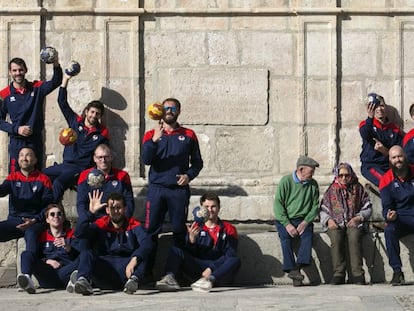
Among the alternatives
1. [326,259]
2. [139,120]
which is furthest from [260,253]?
[139,120]

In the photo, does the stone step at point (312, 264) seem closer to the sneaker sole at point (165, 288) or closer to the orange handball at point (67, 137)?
the sneaker sole at point (165, 288)

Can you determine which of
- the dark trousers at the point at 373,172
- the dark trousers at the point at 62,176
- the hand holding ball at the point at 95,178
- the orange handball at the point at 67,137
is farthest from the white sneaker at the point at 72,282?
the dark trousers at the point at 373,172

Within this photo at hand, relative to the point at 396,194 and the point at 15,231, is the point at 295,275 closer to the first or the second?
the point at 396,194

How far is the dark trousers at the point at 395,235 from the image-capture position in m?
16.2

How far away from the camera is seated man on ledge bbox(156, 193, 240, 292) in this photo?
1593 centimetres

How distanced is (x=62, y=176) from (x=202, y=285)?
2361 millimetres

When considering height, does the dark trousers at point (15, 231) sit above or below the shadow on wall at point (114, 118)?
below

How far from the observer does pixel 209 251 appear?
16094 mm

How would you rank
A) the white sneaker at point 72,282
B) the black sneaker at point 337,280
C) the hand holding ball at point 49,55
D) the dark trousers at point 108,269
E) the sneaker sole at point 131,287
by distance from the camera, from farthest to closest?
the hand holding ball at point 49,55 → the black sneaker at point 337,280 → the dark trousers at point 108,269 → the white sneaker at point 72,282 → the sneaker sole at point 131,287

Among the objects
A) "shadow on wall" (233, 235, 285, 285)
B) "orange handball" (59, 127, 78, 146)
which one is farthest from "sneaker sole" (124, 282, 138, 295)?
"orange handball" (59, 127, 78, 146)

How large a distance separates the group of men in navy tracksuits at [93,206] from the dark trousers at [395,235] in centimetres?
164

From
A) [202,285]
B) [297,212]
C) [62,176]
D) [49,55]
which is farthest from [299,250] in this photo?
[49,55]

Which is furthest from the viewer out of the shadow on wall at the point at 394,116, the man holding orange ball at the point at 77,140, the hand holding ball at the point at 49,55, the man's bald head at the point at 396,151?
the shadow on wall at the point at 394,116

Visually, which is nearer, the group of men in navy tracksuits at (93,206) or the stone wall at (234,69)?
the group of men in navy tracksuits at (93,206)
